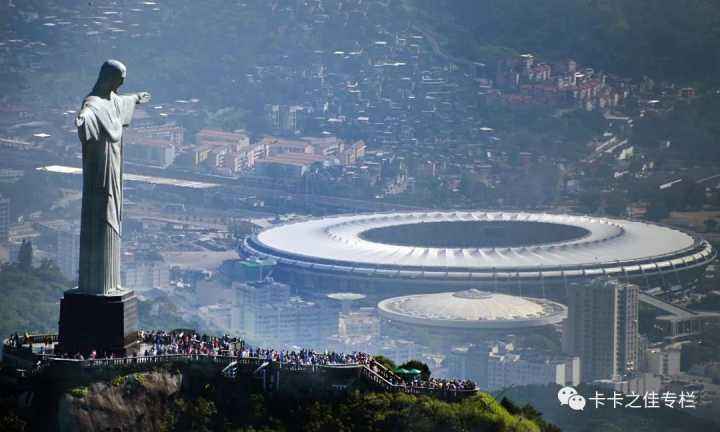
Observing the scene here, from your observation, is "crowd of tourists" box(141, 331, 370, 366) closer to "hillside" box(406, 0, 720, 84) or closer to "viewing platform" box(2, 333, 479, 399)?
"viewing platform" box(2, 333, 479, 399)

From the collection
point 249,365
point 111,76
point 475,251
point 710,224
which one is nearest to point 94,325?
point 249,365

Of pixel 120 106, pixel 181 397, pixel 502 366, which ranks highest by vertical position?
pixel 120 106

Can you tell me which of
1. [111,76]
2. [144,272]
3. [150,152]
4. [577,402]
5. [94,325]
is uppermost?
[111,76]

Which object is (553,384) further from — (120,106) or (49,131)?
(49,131)

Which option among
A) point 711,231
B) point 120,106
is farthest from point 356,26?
point 120,106

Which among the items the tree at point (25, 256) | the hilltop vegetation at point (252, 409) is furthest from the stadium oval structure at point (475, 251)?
the hilltop vegetation at point (252, 409)

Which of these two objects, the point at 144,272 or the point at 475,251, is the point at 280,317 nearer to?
the point at 144,272
